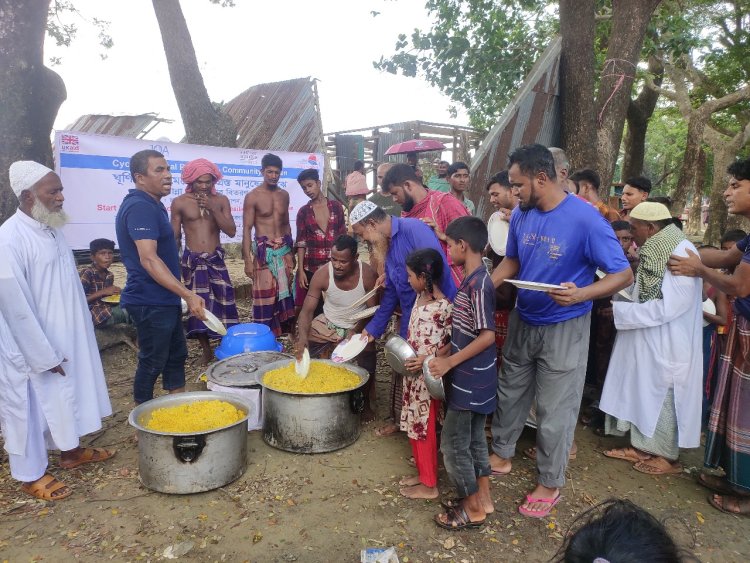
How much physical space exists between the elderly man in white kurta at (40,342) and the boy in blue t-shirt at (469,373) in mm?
2419

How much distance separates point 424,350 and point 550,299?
82 cm

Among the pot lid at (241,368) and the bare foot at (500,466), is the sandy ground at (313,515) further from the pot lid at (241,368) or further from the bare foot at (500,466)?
the pot lid at (241,368)

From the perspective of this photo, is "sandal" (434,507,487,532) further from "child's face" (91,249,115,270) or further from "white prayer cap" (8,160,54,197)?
"child's face" (91,249,115,270)

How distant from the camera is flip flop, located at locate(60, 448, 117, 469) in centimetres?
352

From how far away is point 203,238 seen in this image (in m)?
5.45

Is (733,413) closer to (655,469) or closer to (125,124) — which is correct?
(655,469)

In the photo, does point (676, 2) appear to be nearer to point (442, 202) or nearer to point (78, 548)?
point (442, 202)

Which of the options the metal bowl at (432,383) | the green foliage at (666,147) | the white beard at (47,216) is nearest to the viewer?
the metal bowl at (432,383)

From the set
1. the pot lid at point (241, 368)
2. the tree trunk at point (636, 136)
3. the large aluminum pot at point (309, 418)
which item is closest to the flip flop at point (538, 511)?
the large aluminum pot at point (309, 418)

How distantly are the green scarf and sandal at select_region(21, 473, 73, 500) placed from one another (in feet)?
13.6

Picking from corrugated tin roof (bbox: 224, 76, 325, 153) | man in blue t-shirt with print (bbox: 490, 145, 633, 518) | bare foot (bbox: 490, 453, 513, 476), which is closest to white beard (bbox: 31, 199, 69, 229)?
man in blue t-shirt with print (bbox: 490, 145, 633, 518)

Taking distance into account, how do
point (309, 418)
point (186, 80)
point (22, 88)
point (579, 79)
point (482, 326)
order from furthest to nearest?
point (186, 80) → point (579, 79) → point (22, 88) → point (309, 418) → point (482, 326)

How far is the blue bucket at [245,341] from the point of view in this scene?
4.62 m

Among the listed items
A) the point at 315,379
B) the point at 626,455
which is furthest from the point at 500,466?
the point at 315,379
